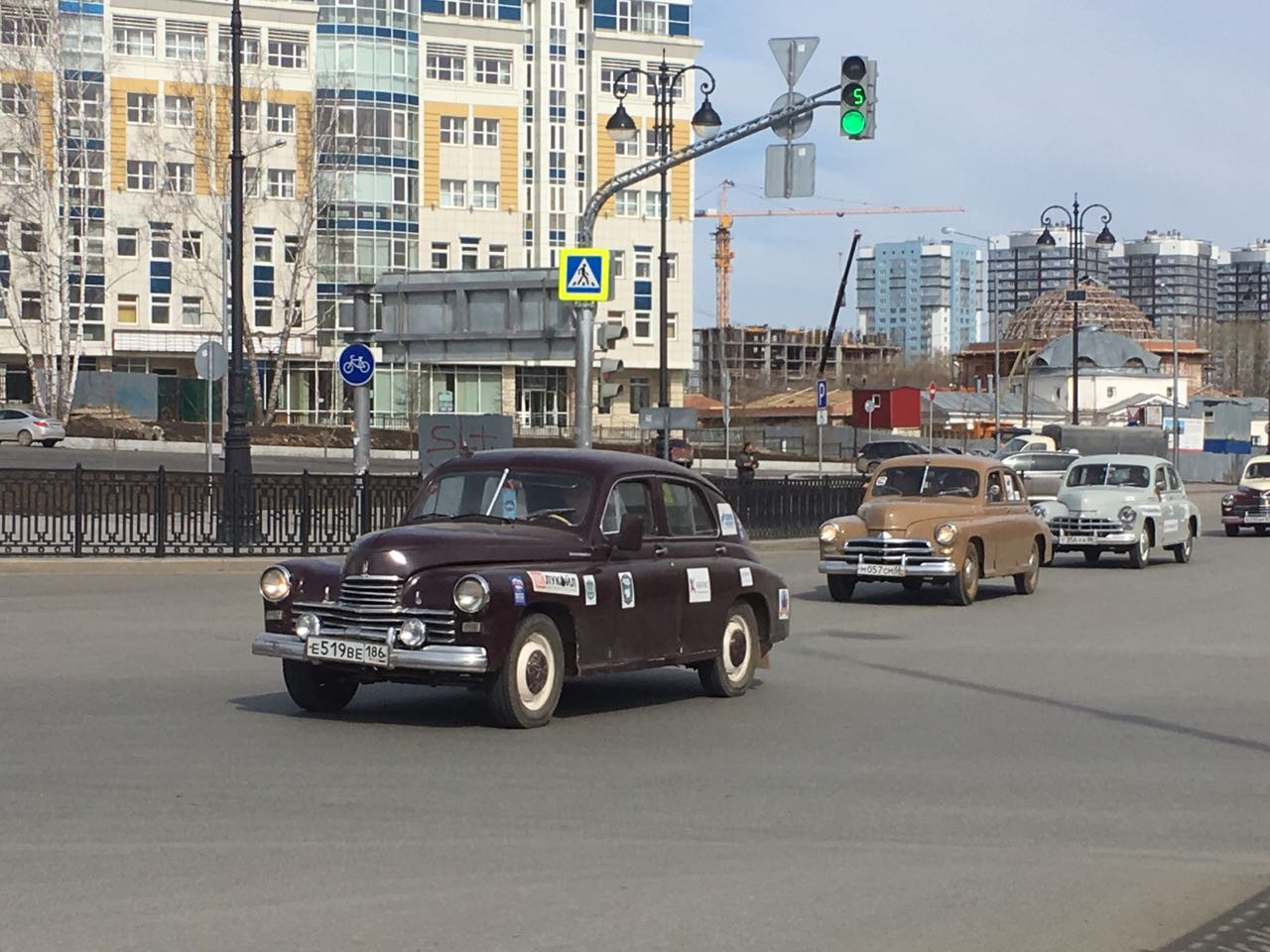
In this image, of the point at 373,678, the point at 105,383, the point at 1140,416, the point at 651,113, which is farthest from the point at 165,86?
the point at 373,678

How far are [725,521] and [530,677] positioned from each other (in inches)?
107

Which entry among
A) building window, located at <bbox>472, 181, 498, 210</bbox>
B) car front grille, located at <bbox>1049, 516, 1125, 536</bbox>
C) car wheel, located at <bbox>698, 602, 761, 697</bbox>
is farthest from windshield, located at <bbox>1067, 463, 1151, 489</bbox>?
building window, located at <bbox>472, 181, 498, 210</bbox>

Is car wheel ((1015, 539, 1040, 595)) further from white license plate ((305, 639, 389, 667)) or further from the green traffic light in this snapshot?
white license plate ((305, 639, 389, 667))

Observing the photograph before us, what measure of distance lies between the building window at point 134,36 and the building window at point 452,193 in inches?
610

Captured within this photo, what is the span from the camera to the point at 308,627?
1086 cm

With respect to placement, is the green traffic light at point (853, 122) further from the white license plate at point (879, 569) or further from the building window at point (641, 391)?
the building window at point (641, 391)

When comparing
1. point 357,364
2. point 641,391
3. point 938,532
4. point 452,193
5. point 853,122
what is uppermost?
point 452,193

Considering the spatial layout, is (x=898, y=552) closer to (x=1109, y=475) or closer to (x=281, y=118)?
(x=1109, y=475)

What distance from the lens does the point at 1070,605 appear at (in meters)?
21.7

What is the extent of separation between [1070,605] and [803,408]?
372 ft

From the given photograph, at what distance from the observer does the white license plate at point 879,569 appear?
20.9 metres

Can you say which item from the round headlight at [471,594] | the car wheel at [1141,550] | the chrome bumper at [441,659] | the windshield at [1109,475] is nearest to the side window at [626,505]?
the round headlight at [471,594]

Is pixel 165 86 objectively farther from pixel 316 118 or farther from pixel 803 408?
pixel 803 408

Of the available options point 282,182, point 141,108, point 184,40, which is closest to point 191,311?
point 282,182
